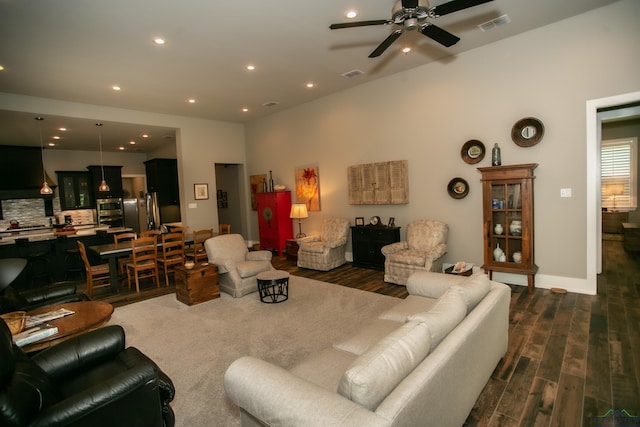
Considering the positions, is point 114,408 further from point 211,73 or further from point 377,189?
point 377,189

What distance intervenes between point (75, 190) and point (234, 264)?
26.1 feet

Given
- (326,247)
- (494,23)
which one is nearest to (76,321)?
(326,247)

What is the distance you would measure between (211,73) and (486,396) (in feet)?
17.5

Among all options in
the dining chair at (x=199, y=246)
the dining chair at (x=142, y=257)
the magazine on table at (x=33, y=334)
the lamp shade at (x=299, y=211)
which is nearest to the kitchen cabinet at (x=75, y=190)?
the dining chair at (x=199, y=246)

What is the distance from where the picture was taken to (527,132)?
4.38m

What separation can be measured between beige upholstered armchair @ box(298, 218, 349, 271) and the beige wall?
15.1 inches

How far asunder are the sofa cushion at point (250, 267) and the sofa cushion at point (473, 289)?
10.4 feet

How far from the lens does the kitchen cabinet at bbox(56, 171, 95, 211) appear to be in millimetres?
9422

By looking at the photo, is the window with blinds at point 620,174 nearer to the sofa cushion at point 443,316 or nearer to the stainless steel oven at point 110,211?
the sofa cushion at point 443,316

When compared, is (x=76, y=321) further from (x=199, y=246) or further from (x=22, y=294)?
(x=199, y=246)

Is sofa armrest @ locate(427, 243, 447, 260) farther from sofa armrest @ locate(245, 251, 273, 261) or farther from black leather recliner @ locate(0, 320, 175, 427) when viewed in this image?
black leather recliner @ locate(0, 320, 175, 427)

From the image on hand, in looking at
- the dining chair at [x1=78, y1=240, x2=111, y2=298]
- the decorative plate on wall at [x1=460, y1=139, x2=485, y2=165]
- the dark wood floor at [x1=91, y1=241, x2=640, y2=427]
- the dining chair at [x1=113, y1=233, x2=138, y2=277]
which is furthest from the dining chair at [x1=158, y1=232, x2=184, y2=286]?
the decorative plate on wall at [x1=460, y1=139, x2=485, y2=165]

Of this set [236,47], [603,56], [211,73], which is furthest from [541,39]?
[211,73]

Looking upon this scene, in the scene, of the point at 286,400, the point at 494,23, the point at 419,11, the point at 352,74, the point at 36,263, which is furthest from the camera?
the point at 36,263
